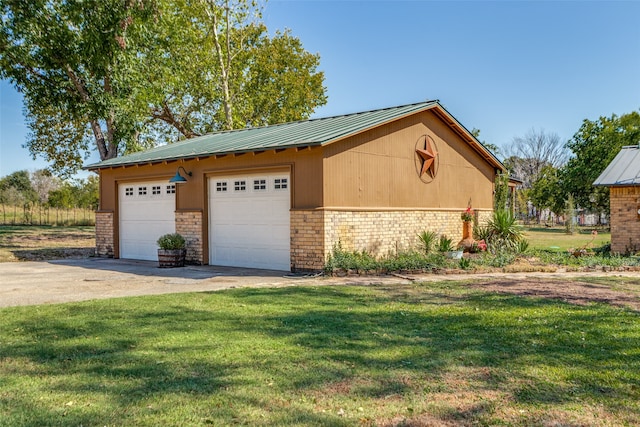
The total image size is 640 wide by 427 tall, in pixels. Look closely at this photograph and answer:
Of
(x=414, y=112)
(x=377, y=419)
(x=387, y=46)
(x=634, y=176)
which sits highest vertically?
(x=387, y=46)

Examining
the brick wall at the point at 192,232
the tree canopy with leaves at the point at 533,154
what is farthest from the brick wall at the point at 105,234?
the tree canopy with leaves at the point at 533,154

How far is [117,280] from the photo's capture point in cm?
1055

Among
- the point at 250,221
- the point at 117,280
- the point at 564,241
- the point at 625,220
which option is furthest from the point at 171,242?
the point at 564,241

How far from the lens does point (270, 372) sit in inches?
170

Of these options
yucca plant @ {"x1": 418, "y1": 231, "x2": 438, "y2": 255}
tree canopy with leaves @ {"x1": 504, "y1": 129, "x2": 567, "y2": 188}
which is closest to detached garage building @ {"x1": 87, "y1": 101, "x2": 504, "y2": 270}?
yucca plant @ {"x1": 418, "y1": 231, "x2": 438, "y2": 255}

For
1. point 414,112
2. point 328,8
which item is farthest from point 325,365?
point 328,8

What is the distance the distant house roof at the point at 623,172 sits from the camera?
1591 centimetres

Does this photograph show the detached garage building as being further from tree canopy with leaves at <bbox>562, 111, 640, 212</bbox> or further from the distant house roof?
tree canopy with leaves at <bbox>562, 111, 640, 212</bbox>

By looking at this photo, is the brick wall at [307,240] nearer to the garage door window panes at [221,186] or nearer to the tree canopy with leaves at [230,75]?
the garage door window panes at [221,186]

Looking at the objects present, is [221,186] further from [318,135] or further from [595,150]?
[595,150]

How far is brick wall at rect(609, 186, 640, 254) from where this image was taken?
1566cm

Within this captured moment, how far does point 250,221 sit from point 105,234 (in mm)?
6457

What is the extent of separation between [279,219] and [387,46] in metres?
11.7

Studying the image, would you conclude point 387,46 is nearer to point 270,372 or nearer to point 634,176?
point 634,176
